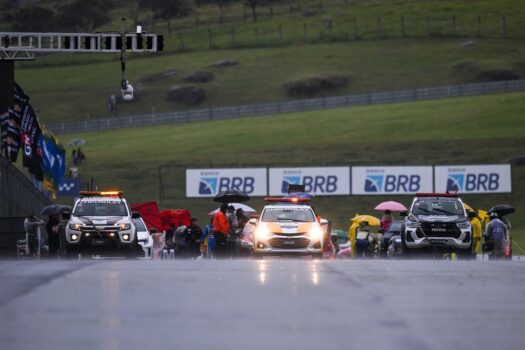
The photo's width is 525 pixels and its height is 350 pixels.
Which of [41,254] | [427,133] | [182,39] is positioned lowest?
[41,254]

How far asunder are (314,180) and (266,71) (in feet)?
178

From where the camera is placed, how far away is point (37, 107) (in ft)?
359

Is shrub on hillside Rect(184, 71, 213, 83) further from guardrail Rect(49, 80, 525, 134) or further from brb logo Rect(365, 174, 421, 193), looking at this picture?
brb logo Rect(365, 174, 421, 193)

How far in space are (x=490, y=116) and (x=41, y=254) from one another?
5089 centimetres

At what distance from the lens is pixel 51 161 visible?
5244 cm

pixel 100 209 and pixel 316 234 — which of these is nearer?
pixel 316 234

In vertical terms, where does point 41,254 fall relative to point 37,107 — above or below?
below

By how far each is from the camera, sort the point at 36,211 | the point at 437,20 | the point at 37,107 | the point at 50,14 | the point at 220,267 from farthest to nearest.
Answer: the point at 50,14 < the point at 437,20 < the point at 37,107 < the point at 36,211 < the point at 220,267

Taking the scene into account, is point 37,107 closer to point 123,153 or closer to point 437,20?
point 123,153

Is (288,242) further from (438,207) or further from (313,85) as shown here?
(313,85)

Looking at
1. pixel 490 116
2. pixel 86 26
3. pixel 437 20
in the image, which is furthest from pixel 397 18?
pixel 490 116

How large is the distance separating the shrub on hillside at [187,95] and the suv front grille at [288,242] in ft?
255

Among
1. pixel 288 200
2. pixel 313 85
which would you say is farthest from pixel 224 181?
pixel 313 85

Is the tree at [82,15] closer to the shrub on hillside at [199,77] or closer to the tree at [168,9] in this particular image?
the tree at [168,9]
